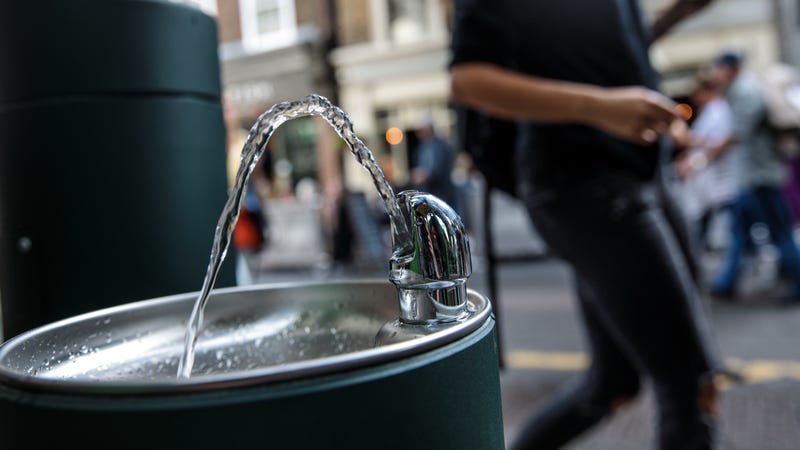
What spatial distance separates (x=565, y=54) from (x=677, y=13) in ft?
6.36

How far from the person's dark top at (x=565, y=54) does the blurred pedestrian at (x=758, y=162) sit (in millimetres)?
3878

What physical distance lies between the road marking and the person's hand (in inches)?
86.2

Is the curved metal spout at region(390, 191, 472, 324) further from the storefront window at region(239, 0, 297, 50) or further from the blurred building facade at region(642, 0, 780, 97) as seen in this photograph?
the storefront window at region(239, 0, 297, 50)

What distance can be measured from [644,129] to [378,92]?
13.6 metres

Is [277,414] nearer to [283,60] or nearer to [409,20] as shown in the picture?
[409,20]

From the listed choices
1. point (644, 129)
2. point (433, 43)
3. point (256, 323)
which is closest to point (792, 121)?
point (644, 129)

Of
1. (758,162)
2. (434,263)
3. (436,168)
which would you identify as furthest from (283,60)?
(434,263)

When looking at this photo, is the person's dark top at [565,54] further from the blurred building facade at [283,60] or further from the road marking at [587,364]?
the blurred building facade at [283,60]

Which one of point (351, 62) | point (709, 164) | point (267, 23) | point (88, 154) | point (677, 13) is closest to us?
point (88, 154)

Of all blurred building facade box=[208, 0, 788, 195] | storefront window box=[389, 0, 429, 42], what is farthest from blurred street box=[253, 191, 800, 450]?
storefront window box=[389, 0, 429, 42]

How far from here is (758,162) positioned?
5070mm

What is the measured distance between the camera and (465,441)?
0.58 metres

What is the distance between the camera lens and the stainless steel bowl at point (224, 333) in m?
0.71

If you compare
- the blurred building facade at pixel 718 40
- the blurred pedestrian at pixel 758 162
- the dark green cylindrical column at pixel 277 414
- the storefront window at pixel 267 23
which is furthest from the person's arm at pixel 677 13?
the storefront window at pixel 267 23
